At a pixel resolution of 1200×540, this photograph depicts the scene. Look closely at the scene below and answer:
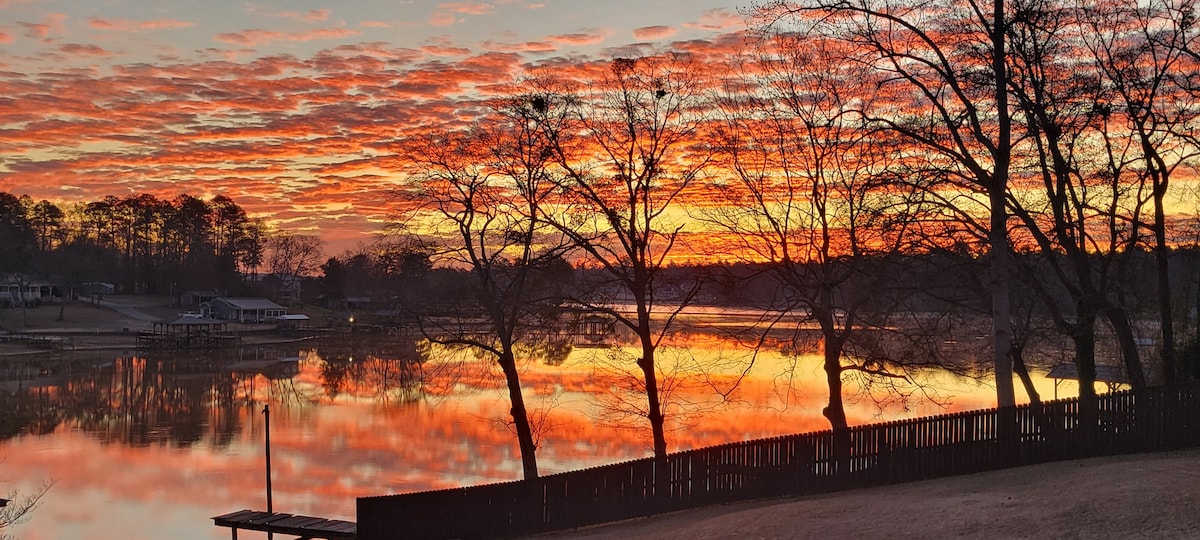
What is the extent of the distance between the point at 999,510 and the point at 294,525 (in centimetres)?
1483

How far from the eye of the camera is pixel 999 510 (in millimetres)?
11539

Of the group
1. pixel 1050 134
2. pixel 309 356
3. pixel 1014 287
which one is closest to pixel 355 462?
Result: pixel 1014 287

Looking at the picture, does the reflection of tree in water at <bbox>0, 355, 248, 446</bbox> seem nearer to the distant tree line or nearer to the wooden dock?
the wooden dock

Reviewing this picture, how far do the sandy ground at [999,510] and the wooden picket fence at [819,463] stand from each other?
0.60 metres

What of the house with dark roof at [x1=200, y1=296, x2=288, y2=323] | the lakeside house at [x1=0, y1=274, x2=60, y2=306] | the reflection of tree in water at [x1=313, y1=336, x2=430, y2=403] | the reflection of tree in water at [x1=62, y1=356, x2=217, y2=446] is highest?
the lakeside house at [x1=0, y1=274, x2=60, y2=306]

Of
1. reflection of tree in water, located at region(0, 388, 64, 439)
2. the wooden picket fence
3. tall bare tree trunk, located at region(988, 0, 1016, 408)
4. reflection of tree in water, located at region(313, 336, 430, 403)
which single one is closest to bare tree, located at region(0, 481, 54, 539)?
reflection of tree in water, located at region(0, 388, 64, 439)

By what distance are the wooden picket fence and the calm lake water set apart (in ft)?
11.1

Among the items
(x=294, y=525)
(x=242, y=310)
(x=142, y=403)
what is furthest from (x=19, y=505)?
(x=242, y=310)

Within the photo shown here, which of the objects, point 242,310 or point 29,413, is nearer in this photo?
point 29,413

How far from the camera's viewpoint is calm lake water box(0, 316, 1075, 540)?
26484 millimetres

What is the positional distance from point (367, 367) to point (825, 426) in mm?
38562

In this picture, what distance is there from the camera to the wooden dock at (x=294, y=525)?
64.6 ft

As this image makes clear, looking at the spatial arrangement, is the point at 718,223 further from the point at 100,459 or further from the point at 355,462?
the point at 100,459

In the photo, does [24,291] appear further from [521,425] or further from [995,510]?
[995,510]
